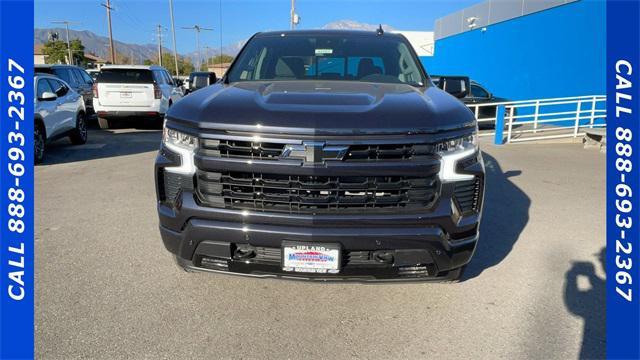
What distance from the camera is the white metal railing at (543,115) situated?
1125 centimetres

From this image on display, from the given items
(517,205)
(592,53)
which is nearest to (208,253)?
(517,205)

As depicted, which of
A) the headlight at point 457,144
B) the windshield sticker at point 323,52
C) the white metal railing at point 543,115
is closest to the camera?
the headlight at point 457,144

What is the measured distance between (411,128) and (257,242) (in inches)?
40.9

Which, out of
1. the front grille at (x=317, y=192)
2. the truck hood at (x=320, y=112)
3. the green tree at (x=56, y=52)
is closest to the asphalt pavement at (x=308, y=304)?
the front grille at (x=317, y=192)

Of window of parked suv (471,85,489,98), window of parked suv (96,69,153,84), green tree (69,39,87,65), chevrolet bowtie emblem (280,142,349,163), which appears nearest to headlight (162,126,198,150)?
chevrolet bowtie emblem (280,142,349,163)

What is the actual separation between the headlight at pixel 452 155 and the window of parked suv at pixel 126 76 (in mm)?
10897

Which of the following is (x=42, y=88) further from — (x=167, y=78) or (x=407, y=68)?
(x=407, y=68)

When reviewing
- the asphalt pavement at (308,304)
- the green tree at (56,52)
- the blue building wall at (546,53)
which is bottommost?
the asphalt pavement at (308,304)

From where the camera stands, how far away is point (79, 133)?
9.91m

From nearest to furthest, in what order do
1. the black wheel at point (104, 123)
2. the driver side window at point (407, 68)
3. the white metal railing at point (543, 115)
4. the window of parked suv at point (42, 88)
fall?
1. the driver side window at point (407, 68)
2. the window of parked suv at point (42, 88)
3. the white metal railing at point (543, 115)
4. the black wheel at point (104, 123)

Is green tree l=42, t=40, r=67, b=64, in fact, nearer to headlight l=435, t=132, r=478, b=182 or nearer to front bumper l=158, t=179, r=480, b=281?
A: front bumper l=158, t=179, r=480, b=281

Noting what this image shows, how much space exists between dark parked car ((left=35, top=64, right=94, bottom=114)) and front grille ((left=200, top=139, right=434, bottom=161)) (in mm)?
11633

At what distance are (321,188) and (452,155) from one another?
77 centimetres

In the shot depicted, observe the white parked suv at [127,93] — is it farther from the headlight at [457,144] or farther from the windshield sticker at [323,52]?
the headlight at [457,144]
